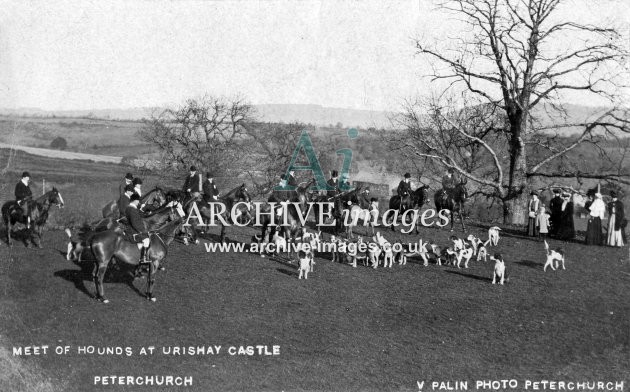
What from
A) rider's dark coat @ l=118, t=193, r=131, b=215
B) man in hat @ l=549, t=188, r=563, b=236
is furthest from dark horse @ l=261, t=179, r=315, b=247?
man in hat @ l=549, t=188, r=563, b=236

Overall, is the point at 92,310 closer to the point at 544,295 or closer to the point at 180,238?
the point at 180,238

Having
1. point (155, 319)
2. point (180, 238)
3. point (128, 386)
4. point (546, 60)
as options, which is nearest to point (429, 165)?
point (546, 60)

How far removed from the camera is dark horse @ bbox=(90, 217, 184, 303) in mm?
12281

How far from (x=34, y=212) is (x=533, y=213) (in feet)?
53.2

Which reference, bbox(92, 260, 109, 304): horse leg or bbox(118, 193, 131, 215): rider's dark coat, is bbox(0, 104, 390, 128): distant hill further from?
bbox(92, 260, 109, 304): horse leg

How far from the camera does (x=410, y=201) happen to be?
1916 centimetres

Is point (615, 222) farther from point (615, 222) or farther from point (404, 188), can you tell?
point (404, 188)

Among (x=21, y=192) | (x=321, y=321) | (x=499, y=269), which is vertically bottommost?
(x=321, y=321)

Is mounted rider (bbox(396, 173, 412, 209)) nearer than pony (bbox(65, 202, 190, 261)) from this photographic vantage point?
No

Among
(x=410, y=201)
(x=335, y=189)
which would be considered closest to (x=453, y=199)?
(x=410, y=201)

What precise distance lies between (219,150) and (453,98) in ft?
39.8

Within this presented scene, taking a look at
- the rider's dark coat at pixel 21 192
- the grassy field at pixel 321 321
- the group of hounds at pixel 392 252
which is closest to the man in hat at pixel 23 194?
the rider's dark coat at pixel 21 192

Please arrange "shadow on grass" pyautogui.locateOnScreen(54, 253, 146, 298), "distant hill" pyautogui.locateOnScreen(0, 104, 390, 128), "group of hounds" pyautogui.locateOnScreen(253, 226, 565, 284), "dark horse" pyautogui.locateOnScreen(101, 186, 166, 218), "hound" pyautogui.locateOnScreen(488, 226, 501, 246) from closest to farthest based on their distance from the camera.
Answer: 1. "shadow on grass" pyautogui.locateOnScreen(54, 253, 146, 298)
2. "group of hounds" pyautogui.locateOnScreen(253, 226, 565, 284)
3. "dark horse" pyautogui.locateOnScreen(101, 186, 166, 218)
4. "hound" pyautogui.locateOnScreen(488, 226, 501, 246)
5. "distant hill" pyautogui.locateOnScreen(0, 104, 390, 128)

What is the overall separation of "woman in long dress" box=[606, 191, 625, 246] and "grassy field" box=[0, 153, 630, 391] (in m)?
0.96
